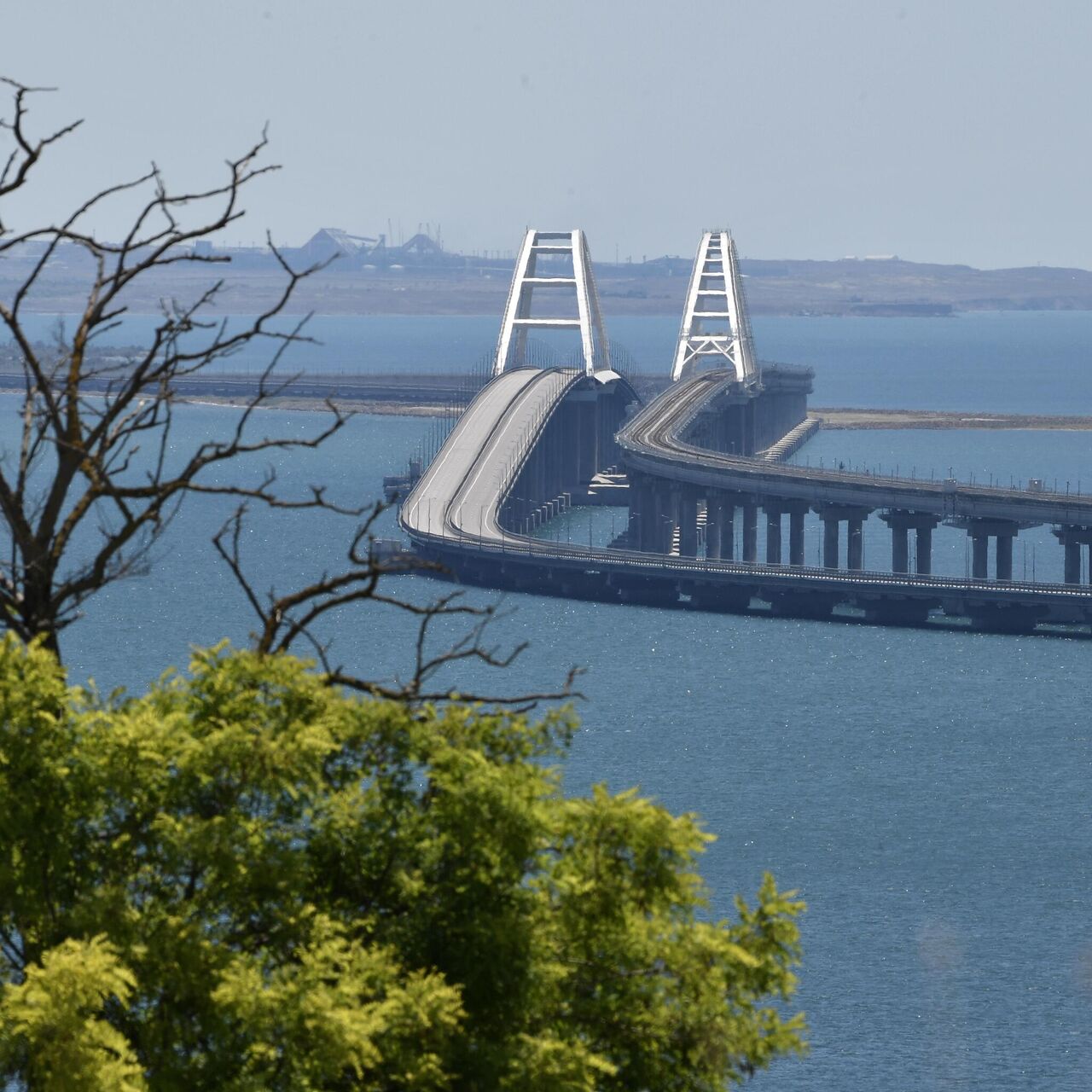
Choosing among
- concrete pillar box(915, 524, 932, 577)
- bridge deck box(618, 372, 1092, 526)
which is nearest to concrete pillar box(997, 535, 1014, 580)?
bridge deck box(618, 372, 1092, 526)

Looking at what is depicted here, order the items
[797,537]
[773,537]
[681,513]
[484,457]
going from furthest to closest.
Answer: [484,457] → [681,513] → [773,537] → [797,537]

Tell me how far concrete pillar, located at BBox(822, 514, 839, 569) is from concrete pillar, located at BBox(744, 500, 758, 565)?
15.2 feet

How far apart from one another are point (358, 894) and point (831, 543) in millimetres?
69411

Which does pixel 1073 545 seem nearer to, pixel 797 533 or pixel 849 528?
pixel 849 528

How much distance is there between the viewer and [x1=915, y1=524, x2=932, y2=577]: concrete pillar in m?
76.3

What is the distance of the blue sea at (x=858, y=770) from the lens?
3002 cm

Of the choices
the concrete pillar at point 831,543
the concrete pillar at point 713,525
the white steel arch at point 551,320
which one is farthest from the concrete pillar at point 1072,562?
the white steel arch at point 551,320

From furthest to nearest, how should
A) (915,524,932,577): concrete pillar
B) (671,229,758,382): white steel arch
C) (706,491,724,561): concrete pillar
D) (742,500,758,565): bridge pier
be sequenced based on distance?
(671,229,758,382): white steel arch, (706,491,724,561): concrete pillar, (742,500,758,565): bridge pier, (915,524,932,577): concrete pillar

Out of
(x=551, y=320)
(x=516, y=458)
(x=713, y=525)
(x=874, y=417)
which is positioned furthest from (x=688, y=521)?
(x=874, y=417)

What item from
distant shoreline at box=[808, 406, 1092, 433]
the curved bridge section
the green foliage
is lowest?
distant shoreline at box=[808, 406, 1092, 433]

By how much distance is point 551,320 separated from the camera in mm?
117875

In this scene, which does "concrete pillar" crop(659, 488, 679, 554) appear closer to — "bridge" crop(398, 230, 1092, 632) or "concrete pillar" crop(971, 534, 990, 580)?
"bridge" crop(398, 230, 1092, 632)

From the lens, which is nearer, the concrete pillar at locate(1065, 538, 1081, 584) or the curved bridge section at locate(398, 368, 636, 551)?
the concrete pillar at locate(1065, 538, 1081, 584)

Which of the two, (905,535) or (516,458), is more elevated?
(516,458)
